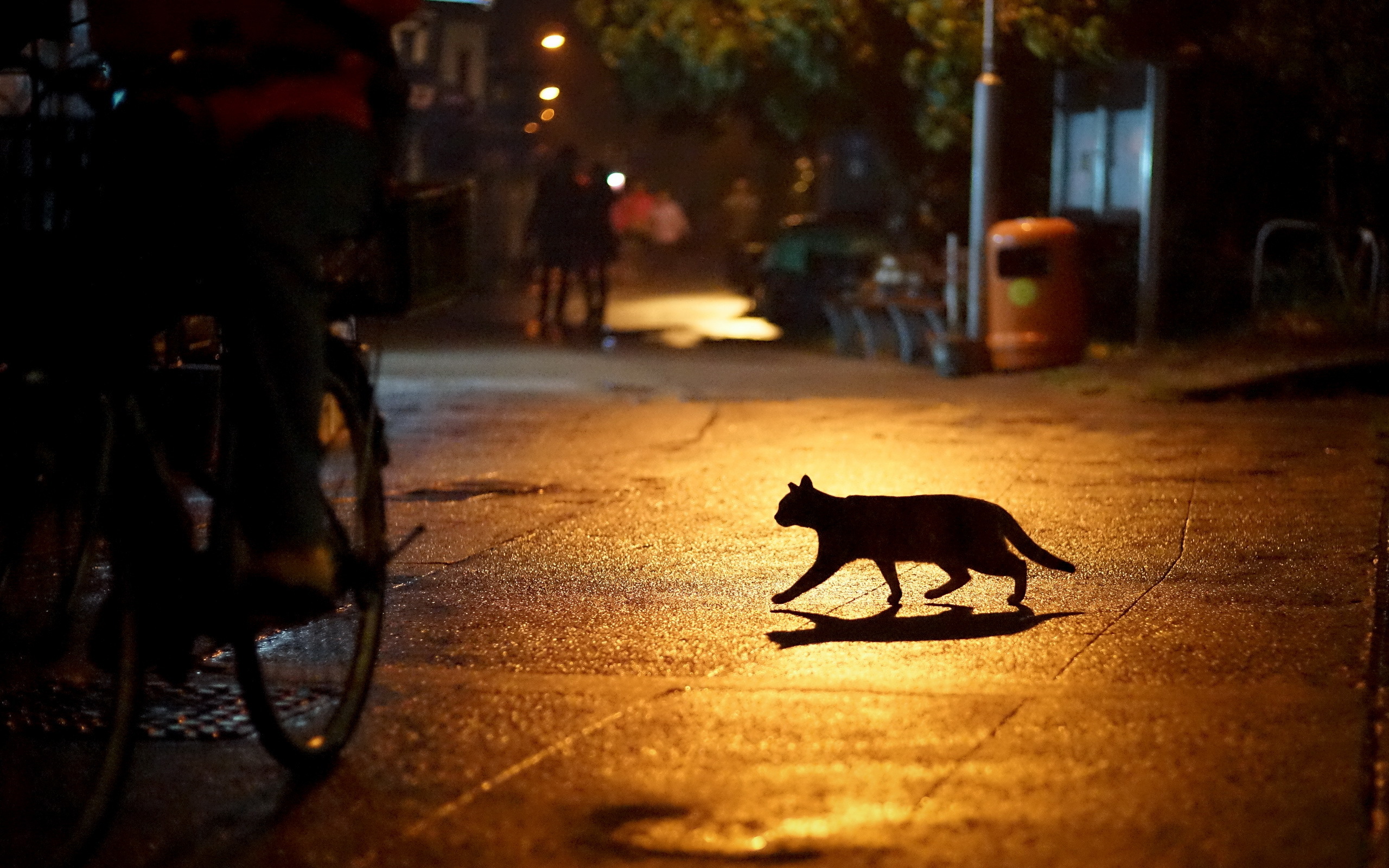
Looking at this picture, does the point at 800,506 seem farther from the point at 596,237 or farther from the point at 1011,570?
the point at 596,237

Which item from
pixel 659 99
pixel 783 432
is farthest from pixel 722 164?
pixel 783 432

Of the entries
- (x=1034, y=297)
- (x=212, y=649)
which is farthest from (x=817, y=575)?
(x=1034, y=297)

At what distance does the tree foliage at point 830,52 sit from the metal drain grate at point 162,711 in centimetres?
1513

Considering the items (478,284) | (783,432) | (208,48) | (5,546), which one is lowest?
(783,432)

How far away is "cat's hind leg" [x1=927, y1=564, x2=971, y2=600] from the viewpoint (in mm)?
6047

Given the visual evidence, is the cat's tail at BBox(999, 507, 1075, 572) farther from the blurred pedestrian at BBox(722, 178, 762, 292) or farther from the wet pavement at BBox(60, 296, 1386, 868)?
the blurred pedestrian at BBox(722, 178, 762, 292)

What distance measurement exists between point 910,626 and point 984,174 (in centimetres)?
1048

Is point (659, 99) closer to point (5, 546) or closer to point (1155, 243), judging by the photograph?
point (1155, 243)

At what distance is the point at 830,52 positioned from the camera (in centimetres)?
2250

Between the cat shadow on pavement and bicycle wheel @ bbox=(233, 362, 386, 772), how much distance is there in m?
1.37

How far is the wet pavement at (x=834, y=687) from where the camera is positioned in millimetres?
3789

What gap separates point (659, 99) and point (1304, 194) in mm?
9713

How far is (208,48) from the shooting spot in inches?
149

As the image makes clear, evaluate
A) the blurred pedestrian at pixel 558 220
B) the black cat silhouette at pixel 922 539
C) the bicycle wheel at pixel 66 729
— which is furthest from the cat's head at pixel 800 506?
the blurred pedestrian at pixel 558 220
